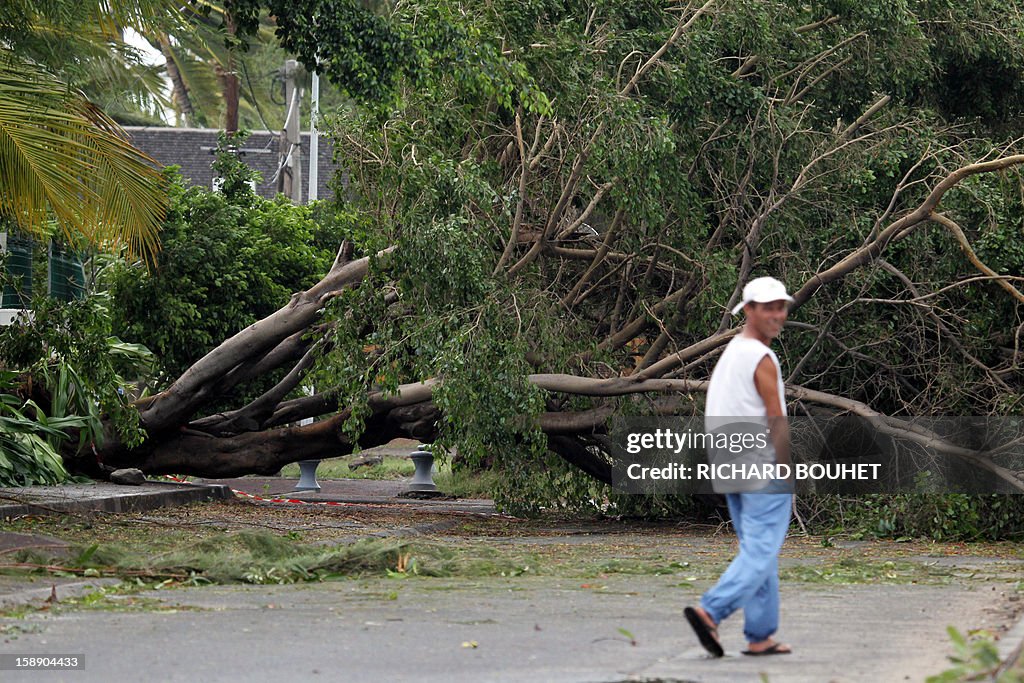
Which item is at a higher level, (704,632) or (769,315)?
(769,315)

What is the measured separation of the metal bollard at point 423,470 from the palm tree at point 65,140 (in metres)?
9.97

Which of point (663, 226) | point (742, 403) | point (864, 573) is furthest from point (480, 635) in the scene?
point (663, 226)

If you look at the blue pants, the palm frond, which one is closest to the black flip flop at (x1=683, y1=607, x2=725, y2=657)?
the blue pants

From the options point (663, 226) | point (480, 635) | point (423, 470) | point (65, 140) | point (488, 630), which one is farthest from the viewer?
point (423, 470)

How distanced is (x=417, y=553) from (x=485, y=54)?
4.36 m

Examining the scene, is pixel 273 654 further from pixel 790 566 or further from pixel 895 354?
pixel 895 354

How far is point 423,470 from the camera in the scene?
2272 cm

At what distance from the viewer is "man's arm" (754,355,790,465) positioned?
6.06 m

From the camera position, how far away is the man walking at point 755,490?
598 cm

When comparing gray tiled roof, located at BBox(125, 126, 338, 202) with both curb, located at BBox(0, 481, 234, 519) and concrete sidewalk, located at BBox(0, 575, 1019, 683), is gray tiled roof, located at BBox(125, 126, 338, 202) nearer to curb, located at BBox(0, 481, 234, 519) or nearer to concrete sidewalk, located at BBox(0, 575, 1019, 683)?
curb, located at BBox(0, 481, 234, 519)

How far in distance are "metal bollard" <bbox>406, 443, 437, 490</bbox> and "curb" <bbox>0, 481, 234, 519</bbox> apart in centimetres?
538

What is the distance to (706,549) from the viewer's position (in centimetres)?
1242

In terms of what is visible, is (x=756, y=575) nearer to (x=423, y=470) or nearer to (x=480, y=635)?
(x=480, y=635)

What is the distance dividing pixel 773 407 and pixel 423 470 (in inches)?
664
